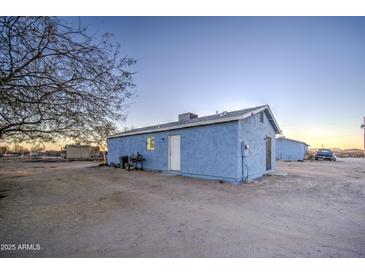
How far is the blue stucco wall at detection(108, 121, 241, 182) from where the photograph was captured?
8.08 metres

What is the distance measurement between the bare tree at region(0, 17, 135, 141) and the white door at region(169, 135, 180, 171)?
283 inches

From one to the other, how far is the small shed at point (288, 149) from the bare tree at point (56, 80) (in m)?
27.9

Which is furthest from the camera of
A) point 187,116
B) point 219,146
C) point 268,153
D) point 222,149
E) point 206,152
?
point 187,116

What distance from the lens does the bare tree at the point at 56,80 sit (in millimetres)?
2926

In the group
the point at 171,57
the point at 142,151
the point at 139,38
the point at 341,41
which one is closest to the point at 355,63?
the point at 341,41

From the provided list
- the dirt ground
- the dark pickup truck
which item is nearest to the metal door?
the dirt ground

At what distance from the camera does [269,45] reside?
4.29 metres

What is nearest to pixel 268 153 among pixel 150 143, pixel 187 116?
pixel 187 116

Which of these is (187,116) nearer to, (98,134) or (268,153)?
(268,153)

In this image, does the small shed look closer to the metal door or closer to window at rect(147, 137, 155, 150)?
the metal door

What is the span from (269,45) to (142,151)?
10.8 m

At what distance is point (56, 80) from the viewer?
3236mm

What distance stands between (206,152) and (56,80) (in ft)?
22.6
